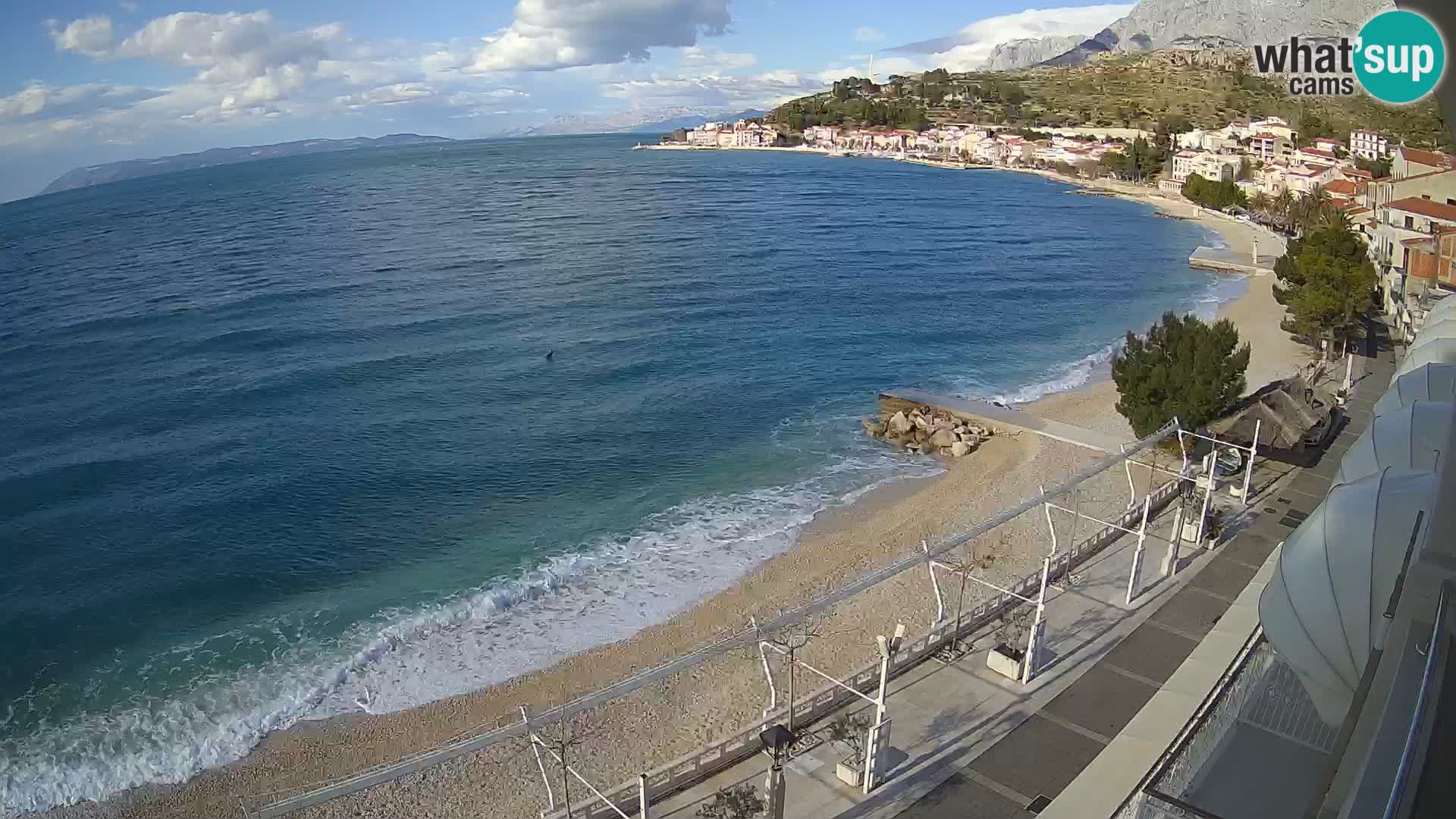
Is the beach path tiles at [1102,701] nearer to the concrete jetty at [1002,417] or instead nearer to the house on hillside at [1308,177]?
the concrete jetty at [1002,417]

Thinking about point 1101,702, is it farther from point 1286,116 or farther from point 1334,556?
point 1286,116

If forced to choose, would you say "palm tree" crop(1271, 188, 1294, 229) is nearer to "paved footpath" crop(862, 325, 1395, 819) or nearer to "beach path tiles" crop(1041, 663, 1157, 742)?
"paved footpath" crop(862, 325, 1395, 819)

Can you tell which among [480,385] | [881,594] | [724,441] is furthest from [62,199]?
[881,594]

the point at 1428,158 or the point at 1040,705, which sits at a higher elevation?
the point at 1428,158

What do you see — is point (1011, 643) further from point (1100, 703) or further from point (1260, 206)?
point (1260, 206)

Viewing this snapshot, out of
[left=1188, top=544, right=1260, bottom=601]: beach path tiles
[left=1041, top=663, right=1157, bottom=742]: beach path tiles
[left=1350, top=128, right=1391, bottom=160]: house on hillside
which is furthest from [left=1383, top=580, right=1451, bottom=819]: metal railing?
[left=1350, top=128, right=1391, bottom=160]: house on hillside

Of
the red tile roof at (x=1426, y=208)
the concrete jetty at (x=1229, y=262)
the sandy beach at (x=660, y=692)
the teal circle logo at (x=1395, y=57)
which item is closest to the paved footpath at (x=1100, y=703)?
the sandy beach at (x=660, y=692)
